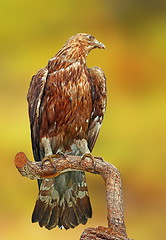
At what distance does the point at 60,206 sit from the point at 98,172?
0.89 feet

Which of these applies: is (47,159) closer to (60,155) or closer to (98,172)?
(60,155)

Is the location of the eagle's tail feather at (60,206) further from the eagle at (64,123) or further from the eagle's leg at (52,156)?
the eagle's leg at (52,156)

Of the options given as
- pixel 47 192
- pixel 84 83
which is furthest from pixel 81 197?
pixel 84 83

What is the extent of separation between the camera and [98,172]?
2.53 meters

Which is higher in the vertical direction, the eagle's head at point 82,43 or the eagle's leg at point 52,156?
the eagle's head at point 82,43

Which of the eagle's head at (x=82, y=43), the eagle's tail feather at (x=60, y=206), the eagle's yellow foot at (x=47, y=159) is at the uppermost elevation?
the eagle's head at (x=82, y=43)

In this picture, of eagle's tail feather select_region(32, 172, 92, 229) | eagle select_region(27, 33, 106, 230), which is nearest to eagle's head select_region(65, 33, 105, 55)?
eagle select_region(27, 33, 106, 230)

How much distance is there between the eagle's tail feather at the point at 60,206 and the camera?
262 cm

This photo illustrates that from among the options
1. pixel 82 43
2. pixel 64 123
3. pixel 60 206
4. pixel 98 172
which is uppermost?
pixel 82 43

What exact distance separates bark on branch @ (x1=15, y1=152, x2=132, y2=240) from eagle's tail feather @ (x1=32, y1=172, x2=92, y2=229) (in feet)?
0.44

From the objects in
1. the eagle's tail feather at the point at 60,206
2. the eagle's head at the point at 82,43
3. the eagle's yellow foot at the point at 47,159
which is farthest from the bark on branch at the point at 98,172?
the eagle's head at the point at 82,43

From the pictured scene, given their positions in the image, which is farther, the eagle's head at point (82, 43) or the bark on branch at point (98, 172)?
the eagle's head at point (82, 43)

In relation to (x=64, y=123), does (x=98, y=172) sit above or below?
below

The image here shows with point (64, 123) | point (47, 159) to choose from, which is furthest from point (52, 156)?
point (64, 123)
